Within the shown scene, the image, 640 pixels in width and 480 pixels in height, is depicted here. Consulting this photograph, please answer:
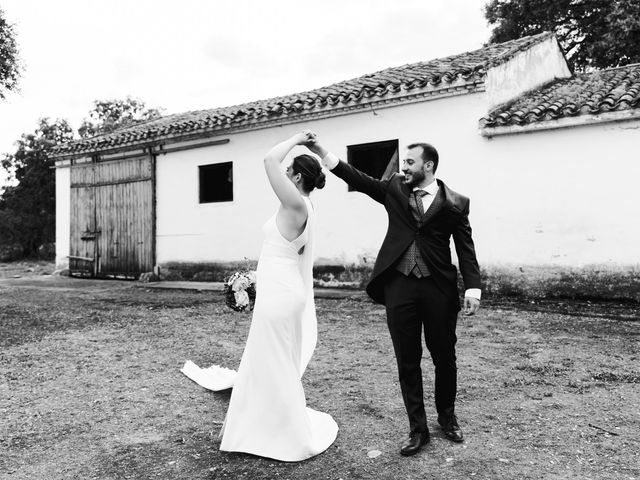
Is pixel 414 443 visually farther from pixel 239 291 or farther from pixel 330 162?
pixel 330 162

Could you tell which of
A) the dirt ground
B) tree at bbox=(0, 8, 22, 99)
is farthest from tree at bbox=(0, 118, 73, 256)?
the dirt ground

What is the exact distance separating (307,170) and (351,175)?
30cm

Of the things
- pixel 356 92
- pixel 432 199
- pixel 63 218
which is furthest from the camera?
pixel 63 218

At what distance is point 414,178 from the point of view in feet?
10.2

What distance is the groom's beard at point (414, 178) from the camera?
3107mm

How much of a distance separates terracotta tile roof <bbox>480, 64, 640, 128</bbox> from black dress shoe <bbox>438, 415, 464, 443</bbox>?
20.8ft

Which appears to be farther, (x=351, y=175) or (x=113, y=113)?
(x=113, y=113)

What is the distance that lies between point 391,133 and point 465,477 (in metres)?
7.82

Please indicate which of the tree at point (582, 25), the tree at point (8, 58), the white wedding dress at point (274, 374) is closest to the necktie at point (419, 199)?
the white wedding dress at point (274, 374)

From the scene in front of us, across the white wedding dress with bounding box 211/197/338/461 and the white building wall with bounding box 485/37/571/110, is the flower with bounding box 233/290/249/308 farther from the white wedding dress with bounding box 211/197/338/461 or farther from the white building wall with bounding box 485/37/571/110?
the white building wall with bounding box 485/37/571/110

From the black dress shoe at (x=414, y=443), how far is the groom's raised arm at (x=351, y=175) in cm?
140

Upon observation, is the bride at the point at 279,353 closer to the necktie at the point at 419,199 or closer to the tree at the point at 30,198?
the necktie at the point at 419,199

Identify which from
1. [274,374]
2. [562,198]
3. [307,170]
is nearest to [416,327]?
[274,374]

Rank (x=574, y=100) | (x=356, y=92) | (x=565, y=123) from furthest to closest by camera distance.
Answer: (x=356, y=92)
(x=574, y=100)
(x=565, y=123)
